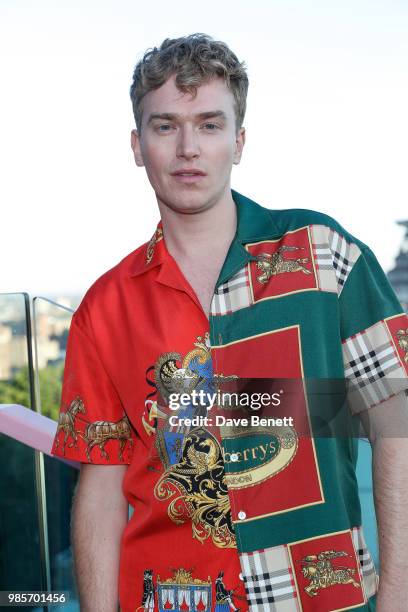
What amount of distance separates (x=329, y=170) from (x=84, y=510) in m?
32.6

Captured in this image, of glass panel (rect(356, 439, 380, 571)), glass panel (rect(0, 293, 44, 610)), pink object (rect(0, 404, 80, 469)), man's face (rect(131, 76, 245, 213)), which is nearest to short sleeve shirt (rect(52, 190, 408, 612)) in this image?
man's face (rect(131, 76, 245, 213))

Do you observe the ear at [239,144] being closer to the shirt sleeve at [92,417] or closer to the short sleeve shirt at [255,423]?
the short sleeve shirt at [255,423]

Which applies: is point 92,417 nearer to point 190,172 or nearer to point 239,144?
point 190,172

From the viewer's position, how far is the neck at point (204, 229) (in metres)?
1.79

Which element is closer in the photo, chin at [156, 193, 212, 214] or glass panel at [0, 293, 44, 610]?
chin at [156, 193, 212, 214]

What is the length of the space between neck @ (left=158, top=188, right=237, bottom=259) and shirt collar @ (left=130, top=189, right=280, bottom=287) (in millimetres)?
Result: 27

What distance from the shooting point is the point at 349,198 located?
115 feet

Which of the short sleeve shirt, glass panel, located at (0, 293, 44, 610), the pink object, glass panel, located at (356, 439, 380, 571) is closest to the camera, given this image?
the short sleeve shirt

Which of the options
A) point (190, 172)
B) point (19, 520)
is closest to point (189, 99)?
point (190, 172)

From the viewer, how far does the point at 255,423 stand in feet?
5.38

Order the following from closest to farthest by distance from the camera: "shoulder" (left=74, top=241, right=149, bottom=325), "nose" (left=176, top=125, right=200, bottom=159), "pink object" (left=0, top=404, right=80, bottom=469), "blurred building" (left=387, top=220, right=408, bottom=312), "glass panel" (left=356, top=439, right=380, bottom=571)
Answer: "nose" (left=176, top=125, right=200, bottom=159), "shoulder" (left=74, top=241, right=149, bottom=325), "glass panel" (left=356, top=439, right=380, bottom=571), "pink object" (left=0, top=404, right=80, bottom=469), "blurred building" (left=387, top=220, right=408, bottom=312)

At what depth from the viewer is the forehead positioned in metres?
1.74

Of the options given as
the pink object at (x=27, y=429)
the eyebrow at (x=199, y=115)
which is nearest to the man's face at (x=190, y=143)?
the eyebrow at (x=199, y=115)

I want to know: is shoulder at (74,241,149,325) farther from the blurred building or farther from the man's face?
the blurred building
